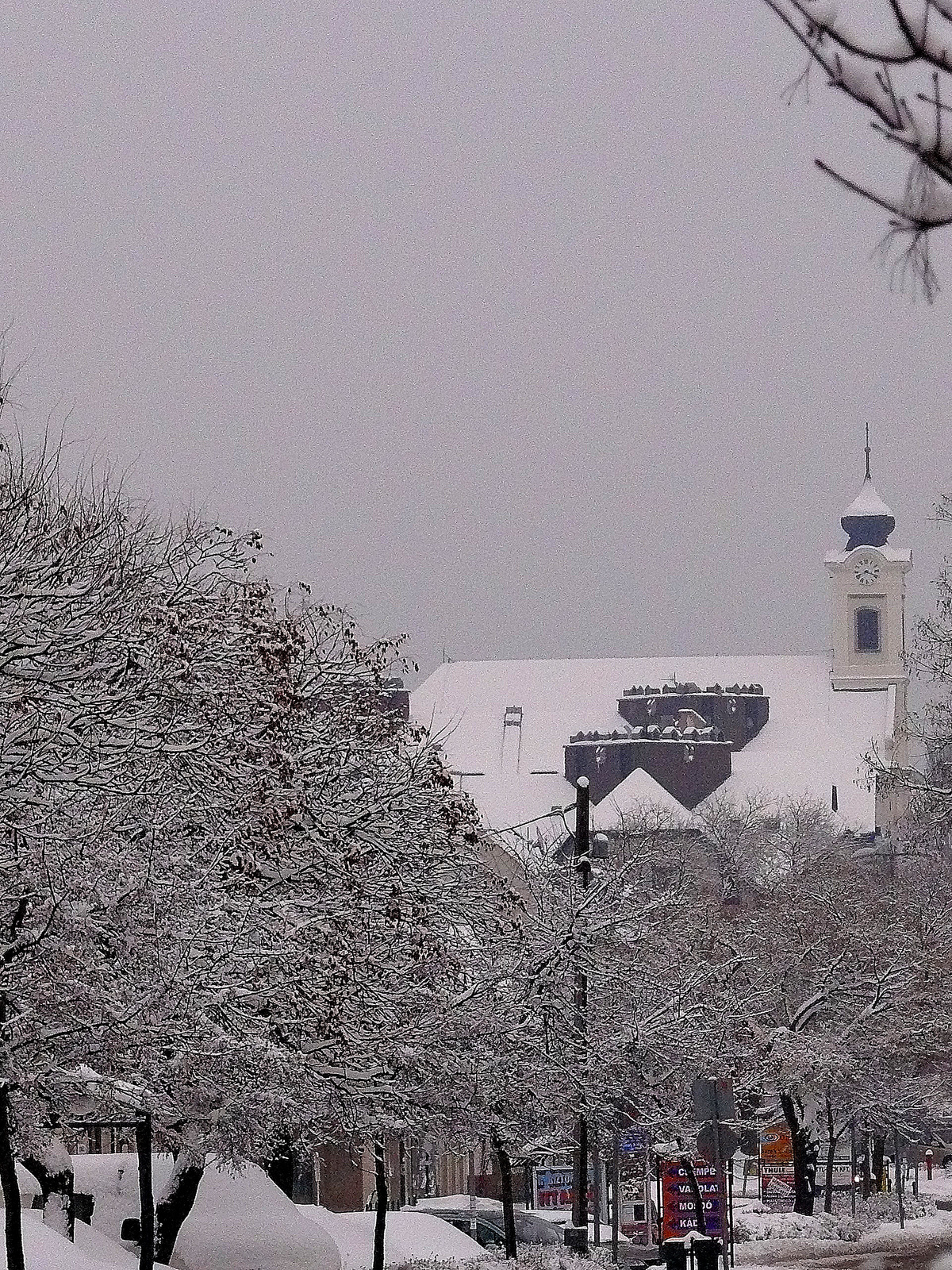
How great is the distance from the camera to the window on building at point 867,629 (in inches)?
6132

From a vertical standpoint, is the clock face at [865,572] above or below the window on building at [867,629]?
above

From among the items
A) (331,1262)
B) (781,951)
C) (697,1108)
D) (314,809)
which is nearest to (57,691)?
(314,809)

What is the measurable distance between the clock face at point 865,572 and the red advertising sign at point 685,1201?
427 feet

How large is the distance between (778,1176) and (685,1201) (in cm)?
2011

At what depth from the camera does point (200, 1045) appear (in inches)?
680

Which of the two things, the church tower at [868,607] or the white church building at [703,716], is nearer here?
the white church building at [703,716]

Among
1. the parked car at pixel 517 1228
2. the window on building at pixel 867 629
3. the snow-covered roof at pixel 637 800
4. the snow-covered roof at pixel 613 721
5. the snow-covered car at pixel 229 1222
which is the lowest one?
the parked car at pixel 517 1228

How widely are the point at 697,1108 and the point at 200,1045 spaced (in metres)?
9.84

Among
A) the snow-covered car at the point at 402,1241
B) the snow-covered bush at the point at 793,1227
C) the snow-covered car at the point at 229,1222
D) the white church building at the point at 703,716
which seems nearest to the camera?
the snow-covered car at the point at 229,1222

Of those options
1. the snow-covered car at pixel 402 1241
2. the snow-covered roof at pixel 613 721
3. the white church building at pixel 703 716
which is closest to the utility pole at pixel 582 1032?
the snow-covered car at pixel 402 1241

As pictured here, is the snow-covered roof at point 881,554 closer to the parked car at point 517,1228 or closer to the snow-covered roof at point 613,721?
the snow-covered roof at point 613,721

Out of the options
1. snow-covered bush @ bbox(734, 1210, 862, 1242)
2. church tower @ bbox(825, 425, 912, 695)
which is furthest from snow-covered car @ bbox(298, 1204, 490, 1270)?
church tower @ bbox(825, 425, 912, 695)

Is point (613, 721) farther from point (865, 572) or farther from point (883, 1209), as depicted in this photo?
point (883, 1209)

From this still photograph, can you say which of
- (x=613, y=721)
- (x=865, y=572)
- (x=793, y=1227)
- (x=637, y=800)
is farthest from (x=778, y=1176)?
(x=865, y=572)
